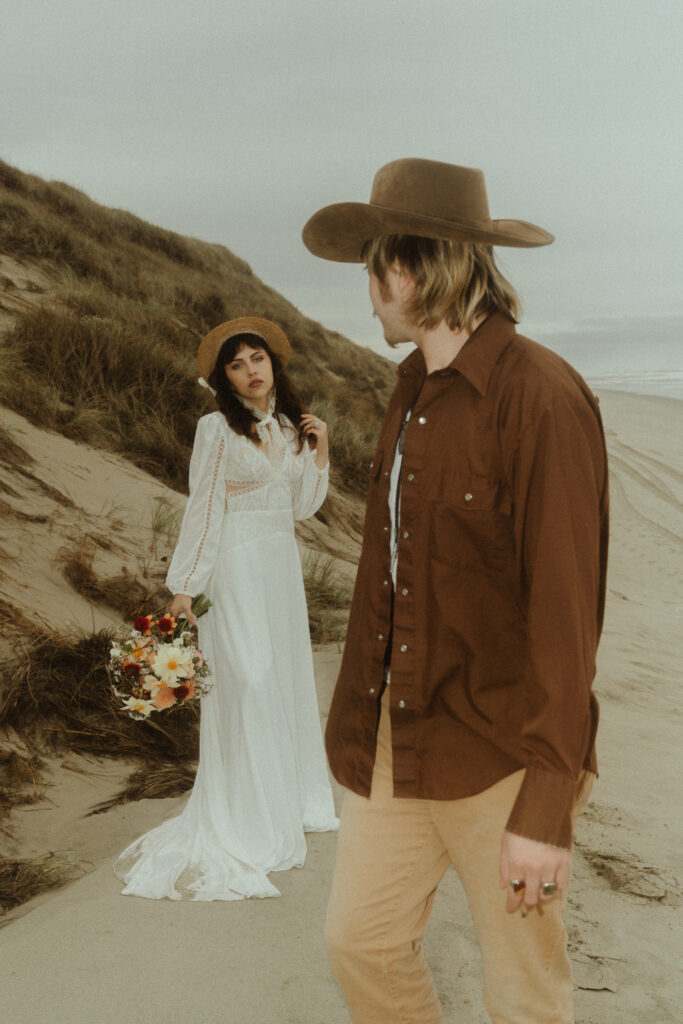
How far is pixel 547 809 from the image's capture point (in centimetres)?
159

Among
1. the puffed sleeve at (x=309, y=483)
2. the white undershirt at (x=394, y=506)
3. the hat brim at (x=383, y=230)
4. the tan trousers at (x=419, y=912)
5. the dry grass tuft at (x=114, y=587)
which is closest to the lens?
the tan trousers at (x=419, y=912)

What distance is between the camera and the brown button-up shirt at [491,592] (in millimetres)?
1630

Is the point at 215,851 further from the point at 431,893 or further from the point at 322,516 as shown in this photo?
the point at 322,516

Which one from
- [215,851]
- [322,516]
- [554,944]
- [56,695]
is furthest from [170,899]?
[322,516]

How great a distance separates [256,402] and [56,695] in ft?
7.02

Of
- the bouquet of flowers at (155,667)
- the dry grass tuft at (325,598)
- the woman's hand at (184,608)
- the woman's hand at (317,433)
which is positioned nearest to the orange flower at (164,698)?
the bouquet of flowers at (155,667)

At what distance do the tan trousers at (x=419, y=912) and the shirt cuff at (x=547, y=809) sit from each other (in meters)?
0.19

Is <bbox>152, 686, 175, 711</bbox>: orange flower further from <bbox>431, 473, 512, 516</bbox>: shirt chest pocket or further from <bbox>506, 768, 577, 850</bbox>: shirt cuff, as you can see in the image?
<bbox>506, 768, 577, 850</bbox>: shirt cuff

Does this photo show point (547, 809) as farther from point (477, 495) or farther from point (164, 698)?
point (164, 698)

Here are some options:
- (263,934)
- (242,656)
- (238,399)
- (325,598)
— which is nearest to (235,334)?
(238,399)

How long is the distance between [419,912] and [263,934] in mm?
1714

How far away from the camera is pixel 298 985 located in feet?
10.4

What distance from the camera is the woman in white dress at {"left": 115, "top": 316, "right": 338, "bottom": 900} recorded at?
405cm

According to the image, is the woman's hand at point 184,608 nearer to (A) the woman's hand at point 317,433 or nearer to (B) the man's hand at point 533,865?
(A) the woman's hand at point 317,433
